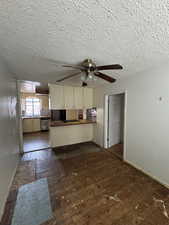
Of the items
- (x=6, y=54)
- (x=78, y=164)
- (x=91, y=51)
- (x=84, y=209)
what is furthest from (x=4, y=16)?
(x=78, y=164)

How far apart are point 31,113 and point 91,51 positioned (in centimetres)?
621

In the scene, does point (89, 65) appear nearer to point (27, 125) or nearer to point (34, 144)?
point (34, 144)

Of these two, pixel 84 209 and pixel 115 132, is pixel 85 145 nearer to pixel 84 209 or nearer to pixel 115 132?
pixel 115 132

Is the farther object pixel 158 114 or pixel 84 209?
pixel 158 114

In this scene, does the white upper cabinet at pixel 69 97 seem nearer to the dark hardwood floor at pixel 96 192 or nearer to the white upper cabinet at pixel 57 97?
the white upper cabinet at pixel 57 97

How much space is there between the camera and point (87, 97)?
161 inches

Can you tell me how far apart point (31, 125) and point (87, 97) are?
3757 mm

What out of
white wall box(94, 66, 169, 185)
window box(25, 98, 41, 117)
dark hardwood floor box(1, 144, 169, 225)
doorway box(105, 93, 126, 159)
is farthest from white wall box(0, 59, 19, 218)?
window box(25, 98, 41, 117)

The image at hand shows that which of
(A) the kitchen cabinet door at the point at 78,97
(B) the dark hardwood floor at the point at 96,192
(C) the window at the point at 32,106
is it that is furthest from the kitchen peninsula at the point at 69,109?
(C) the window at the point at 32,106

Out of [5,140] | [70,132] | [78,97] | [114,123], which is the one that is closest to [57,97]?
[78,97]

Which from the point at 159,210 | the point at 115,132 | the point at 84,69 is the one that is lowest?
the point at 159,210

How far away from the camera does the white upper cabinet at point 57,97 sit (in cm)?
344

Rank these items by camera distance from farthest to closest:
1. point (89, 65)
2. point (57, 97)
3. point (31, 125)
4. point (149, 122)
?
1. point (31, 125)
2. point (57, 97)
3. point (149, 122)
4. point (89, 65)

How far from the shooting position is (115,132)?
3.94 m
